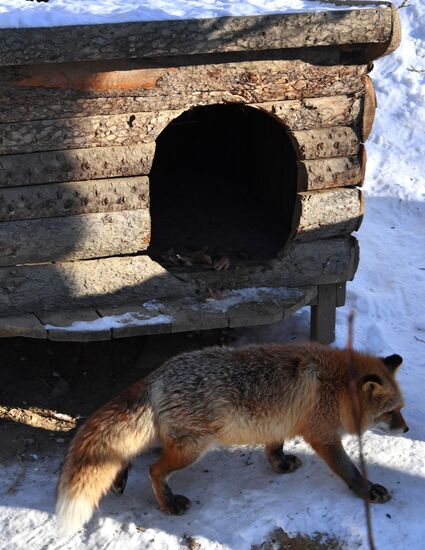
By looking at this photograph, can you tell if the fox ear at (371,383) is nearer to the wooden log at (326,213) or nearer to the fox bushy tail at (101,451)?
the fox bushy tail at (101,451)

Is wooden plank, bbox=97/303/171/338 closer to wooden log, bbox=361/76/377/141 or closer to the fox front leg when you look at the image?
the fox front leg

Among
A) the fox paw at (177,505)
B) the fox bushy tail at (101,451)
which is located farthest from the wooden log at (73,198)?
the fox paw at (177,505)

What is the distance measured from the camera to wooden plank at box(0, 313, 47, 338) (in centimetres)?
493

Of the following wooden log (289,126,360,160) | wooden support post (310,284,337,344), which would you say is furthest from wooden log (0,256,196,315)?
wooden log (289,126,360,160)

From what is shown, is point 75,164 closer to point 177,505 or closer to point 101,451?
point 101,451

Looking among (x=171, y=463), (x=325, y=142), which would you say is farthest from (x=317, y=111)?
(x=171, y=463)

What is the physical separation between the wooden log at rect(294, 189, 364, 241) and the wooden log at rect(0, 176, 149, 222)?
3.53ft

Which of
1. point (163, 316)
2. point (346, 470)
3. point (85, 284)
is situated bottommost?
point (346, 470)

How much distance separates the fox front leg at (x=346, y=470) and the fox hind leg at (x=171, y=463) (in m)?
0.68

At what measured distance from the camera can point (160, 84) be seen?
482 cm

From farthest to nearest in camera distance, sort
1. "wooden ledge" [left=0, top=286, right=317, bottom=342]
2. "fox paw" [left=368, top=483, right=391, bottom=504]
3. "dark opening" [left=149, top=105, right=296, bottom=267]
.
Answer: "dark opening" [left=149, top=105, right=296, bottom=267]
"wooden ledge" [left=0, top=286, right=317, bottom=342]
"fox paw" [left=368, top=483, right=391, bottom=504]

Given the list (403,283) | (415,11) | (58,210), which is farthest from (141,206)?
(415,11)

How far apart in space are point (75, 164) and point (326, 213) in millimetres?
1743

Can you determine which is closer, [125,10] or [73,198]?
[125,10]
